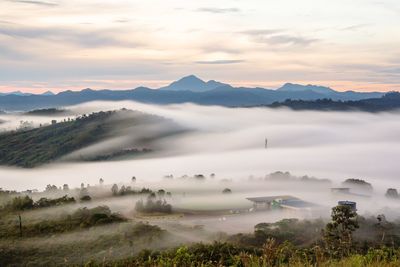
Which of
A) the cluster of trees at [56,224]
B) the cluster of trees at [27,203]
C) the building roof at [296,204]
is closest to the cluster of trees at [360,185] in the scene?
the building roof at [296,204]

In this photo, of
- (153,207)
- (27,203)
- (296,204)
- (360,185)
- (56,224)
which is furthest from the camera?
(360,185)

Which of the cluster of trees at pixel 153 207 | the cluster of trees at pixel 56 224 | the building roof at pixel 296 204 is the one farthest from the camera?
the cluster of trees at pixel 153 207

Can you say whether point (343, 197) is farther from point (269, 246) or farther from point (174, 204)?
point (269, 246)

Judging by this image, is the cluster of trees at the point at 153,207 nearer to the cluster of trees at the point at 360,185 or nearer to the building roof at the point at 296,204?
the building roof at the point at 296,204

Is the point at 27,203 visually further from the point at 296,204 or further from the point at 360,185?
the point at 360,185

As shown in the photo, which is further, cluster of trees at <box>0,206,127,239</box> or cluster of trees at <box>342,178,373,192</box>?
cluster of trees at <box>342,178,373,192</box>

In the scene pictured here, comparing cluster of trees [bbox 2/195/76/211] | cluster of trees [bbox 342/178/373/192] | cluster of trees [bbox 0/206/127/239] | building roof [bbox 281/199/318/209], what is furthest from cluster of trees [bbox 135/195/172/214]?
cluster of trees [bbox 342/178/373/192]

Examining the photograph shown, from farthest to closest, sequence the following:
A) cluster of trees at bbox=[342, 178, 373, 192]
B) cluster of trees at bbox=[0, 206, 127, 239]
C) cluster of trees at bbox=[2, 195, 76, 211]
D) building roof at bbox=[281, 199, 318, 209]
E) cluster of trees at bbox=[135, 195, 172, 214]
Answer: cluster of trees at bbox=[342, 178, 373, 192], cluster of trees at bbox=[2, 195, 76, 211], cluster of trees at bbox=[135, 195, 172, 214], building roof at bbox=[281, 199, 318, 209], cluster of trees at bbox=[0, 206, 127, 239]

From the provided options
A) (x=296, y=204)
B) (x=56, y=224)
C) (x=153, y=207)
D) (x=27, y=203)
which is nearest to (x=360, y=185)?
(x=296, y=204)

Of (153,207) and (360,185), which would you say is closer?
(153,207)

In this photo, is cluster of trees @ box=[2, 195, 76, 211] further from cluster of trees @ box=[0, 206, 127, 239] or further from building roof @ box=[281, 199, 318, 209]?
building roof @ box=[281, 199, 318, 209]

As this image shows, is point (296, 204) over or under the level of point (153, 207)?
over

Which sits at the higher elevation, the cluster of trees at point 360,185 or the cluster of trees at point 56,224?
the cluster of trees at point 56,224

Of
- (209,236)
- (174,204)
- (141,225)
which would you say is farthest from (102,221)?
(174,204)
